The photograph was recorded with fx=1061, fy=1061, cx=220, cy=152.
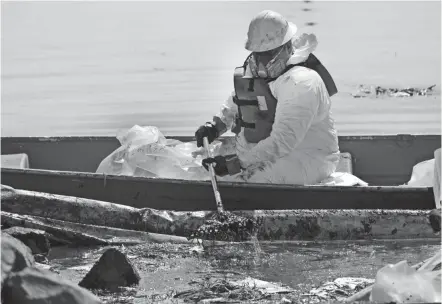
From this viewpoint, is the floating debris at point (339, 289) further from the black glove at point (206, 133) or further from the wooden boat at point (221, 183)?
the black glove at point (206, 133)

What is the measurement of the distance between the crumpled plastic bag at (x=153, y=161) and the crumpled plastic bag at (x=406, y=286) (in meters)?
3.59

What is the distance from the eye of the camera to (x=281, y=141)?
7.73m

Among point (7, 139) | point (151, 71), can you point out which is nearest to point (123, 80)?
point (151, 71)

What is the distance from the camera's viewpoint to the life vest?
8016 millimetres

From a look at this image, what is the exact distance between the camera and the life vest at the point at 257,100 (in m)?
8.02

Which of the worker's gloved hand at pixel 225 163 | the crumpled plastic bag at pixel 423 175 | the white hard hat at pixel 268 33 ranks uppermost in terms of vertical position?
the white hard hat at pixel 268 33

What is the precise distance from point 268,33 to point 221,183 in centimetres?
116

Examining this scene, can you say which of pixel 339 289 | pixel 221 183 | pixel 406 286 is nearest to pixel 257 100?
pixel 221 183

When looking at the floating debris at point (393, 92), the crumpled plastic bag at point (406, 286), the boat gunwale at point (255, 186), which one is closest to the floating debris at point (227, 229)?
the boat gunwale at point (255, 186)

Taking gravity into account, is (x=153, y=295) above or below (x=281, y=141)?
below

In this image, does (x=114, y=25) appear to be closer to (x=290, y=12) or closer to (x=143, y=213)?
(x=290, y=12)

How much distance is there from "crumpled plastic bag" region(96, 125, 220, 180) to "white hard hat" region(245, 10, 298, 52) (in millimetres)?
1303

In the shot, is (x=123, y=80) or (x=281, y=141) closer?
(x=281, y=141)

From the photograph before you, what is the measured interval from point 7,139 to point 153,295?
429 centimetres
